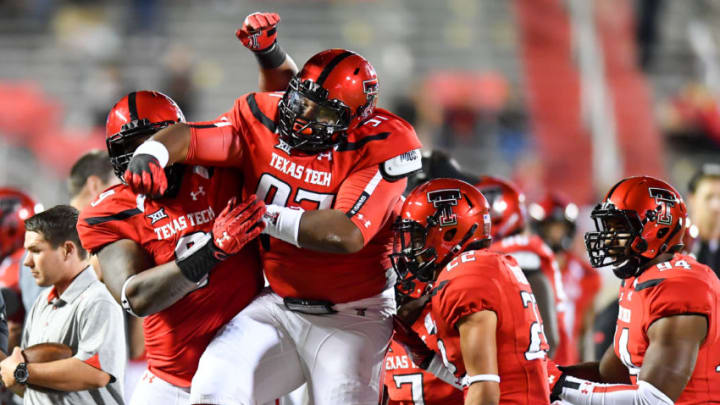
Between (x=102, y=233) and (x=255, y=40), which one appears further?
(x=255, y=40)

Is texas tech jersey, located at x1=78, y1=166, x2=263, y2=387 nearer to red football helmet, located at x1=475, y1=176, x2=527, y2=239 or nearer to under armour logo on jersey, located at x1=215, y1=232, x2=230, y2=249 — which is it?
under armour logo on jersey, located at x1=215, y1=232, x2=230, y2=249

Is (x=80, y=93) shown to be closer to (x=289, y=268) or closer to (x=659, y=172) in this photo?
(x=659, y=172)

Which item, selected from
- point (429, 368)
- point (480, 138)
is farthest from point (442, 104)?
point (429, 368)

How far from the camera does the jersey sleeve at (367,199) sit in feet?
12.2

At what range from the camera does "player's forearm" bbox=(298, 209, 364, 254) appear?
143 inches

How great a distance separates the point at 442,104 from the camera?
12.2 m

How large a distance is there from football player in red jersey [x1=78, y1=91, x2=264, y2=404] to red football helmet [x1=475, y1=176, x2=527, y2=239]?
2007 millimetres

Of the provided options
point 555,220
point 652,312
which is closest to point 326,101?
point 652,312

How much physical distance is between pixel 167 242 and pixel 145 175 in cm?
61

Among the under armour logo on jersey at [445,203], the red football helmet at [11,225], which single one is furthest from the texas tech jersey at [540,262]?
the red football helmet at [11,225]

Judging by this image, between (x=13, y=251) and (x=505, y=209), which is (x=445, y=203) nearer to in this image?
(x=505, y=209)

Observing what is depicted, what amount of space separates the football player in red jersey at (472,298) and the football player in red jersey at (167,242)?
725 millimetres

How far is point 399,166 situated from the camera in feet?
12.7

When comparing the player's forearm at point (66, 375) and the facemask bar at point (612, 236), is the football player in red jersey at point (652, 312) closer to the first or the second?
the facemask bar at point (612, 236)
